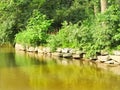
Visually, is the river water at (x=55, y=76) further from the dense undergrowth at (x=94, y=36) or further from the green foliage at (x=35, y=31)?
the green foliage at (x=35, y=31)

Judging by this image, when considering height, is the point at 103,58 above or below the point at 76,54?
below

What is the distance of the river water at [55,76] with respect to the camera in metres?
11.3

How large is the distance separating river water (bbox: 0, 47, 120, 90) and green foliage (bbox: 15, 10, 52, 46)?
4.91m

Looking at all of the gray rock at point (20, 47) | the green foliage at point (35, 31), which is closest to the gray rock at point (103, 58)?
the green foliage at point (35, 31)

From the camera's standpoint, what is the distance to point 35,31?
74.9ft

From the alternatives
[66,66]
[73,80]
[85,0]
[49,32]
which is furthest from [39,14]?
[73,80]

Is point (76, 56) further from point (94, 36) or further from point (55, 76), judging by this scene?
point (55, 76)

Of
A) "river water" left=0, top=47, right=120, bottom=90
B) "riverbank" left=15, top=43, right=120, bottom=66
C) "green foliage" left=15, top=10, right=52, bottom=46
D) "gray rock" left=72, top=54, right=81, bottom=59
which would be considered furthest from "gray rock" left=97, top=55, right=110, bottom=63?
"green foliage" left=15, top=10, right=52, bottom=46

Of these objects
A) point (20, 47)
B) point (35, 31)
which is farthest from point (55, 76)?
point (20, 47)

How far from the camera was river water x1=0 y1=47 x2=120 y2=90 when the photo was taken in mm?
11336

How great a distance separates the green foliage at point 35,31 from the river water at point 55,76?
4.91 meters

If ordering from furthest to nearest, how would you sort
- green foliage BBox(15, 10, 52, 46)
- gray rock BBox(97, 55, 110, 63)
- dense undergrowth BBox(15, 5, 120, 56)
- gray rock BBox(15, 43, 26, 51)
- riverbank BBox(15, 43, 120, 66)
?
gray rock BBox(15, 43, 26, 51)
green foliage BBox(15, 10, 52, 46)
dense undergrowth BBox(15, 5, 120, 56)
gray rock BBox(97, 55, 110, 63)
riverbank BBox(15, 43, 120, 66)

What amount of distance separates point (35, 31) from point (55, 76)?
1004 centimetres

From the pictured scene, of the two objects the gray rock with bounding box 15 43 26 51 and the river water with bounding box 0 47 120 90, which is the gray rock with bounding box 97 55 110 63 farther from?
the gray rock with bounding box 15 43 26 51
